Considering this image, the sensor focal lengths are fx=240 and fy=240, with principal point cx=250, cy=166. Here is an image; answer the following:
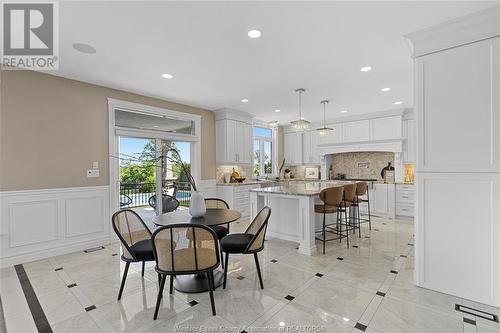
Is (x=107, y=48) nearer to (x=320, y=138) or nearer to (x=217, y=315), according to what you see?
(x=217, y=315)

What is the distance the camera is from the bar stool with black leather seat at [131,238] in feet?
7.95

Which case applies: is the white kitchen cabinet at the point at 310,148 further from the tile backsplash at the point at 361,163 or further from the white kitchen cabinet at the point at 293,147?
the tile backsplash at the point at 361,163

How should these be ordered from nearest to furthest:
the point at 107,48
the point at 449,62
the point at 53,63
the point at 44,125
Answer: the point at 449,62, the point at 107,48, the point at 53,63, the point at 44,125

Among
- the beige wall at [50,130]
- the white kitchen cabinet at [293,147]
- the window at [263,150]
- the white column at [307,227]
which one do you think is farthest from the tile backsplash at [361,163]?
the beige wall at [50,130]

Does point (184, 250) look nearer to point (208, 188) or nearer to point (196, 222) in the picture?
point (196, 222)

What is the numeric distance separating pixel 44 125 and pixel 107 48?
1751 mm

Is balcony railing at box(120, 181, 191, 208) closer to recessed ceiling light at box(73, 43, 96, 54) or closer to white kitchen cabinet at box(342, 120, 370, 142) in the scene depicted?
recessed ceiling light at box(73, 43, 96, 54)

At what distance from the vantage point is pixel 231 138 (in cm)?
629

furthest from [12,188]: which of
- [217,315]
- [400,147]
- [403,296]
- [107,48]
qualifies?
[400,147]

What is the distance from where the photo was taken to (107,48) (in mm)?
2969

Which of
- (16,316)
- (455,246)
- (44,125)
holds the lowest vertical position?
(16,316)

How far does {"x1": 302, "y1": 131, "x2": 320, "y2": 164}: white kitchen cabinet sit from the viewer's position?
7.82 meters

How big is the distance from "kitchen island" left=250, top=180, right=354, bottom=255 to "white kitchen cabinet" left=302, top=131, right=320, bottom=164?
355cm

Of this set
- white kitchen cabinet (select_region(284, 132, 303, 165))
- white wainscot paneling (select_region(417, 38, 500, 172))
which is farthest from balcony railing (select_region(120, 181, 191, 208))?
white kitchen cabinet (select_region(284, 132, 303, 165))
